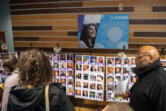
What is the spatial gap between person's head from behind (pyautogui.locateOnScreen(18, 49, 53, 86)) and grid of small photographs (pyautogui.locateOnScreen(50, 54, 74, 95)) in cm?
165

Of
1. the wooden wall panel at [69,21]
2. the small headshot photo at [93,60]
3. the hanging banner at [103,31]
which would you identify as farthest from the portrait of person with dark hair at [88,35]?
the small headshot photo at [93,60]

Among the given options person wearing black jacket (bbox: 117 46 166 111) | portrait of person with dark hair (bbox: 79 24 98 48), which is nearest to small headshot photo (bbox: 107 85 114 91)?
portrait of person with dark hair (bbox: 79 24 98 48)

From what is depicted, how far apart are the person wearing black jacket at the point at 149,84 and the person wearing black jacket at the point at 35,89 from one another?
31.7 inches

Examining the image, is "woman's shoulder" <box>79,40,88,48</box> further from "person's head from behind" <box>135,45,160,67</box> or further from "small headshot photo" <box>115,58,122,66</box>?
"person's head from behind" <box>135,45,160,67</box>

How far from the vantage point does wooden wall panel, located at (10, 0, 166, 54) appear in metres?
2.58

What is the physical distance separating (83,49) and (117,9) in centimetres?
107

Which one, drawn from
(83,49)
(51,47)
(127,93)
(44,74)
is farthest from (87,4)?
(44,74)

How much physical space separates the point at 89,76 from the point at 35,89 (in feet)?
5.85

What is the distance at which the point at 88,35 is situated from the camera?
2.86m

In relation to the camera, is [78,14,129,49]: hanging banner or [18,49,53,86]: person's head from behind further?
[78,14,129,49]: hanging banner

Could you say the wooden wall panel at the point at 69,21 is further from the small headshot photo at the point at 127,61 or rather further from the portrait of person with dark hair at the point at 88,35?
the small headshot photo at the point at 127,61

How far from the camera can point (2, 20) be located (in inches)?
139

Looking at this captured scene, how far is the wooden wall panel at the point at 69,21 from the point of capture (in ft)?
8.46

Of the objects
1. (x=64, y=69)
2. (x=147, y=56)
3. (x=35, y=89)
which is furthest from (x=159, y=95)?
(x=64, y=69)
